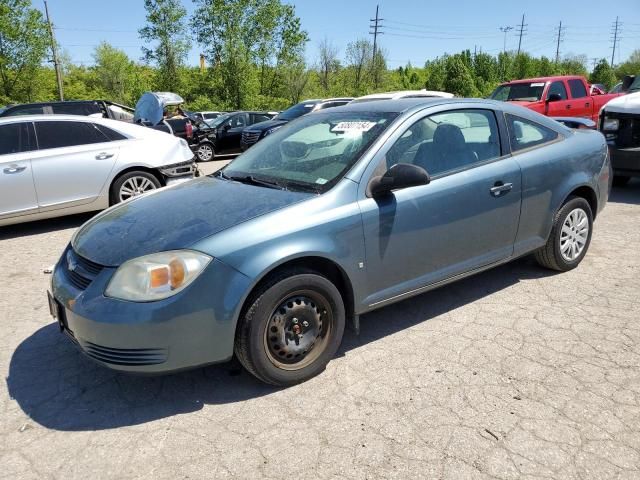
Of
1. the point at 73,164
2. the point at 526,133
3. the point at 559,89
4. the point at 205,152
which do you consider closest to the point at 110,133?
the point at 73,164

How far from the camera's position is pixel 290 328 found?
9.93 ft

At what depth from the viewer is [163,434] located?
2.71 metres

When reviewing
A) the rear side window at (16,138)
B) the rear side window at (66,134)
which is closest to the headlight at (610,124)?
the rear side window at (66,134)

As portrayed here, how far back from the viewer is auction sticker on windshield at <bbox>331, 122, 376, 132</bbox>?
3600 millimetres

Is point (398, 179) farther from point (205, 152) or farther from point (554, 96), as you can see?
point (205, 152)

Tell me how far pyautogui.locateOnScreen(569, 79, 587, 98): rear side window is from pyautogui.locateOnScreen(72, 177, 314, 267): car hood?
12358 mm

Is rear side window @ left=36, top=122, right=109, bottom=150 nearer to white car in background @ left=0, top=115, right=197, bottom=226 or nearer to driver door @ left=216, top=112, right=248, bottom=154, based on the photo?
white car in background @ left=0, top=115, right=197, bottom=226

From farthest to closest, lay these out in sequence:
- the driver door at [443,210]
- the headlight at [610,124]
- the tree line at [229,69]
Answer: the tree line at [229,69] → the headlight at [610,124] → the driver door at [443,210]

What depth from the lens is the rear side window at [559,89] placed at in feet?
42.7

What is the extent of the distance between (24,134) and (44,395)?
468cm

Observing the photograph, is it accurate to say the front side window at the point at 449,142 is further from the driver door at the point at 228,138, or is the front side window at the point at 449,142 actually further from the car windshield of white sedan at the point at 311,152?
the driver door at the point at 228,138

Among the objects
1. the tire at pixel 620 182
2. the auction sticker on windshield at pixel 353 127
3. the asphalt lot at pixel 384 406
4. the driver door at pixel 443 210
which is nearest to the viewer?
the asphalt lot at pixel 384 406

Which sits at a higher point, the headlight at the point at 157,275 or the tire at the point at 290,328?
the headlight at the point at 157,275

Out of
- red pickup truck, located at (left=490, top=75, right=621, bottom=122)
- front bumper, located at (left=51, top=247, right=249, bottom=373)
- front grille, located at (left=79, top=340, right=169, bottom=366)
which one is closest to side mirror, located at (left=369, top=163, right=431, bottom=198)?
front bumper, located at (left=51, top=247, right=249, bottom=373)
